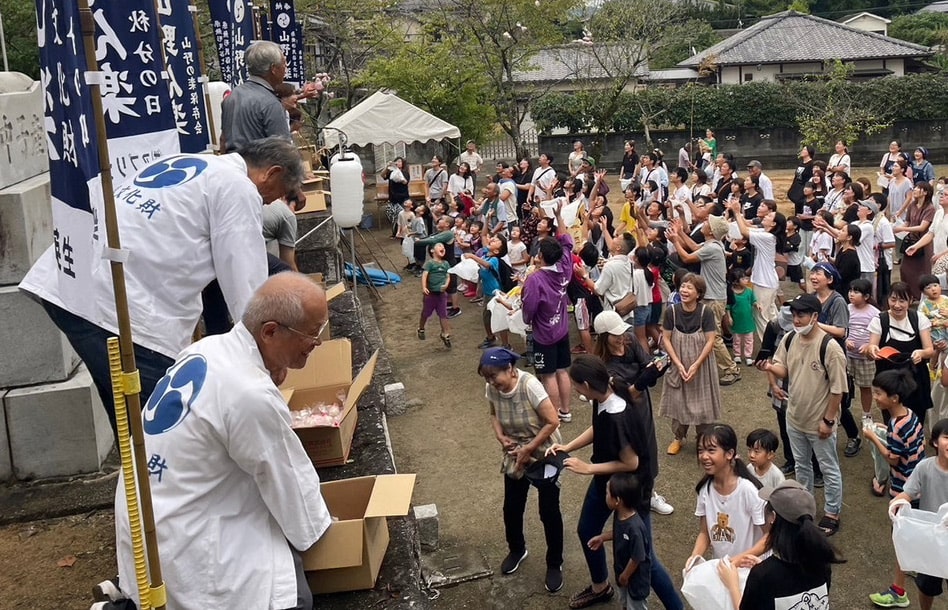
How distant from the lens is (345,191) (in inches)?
365

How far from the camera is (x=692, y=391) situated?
283 inches

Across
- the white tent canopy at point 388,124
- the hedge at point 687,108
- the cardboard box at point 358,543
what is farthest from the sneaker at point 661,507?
the hedge at point 687,108

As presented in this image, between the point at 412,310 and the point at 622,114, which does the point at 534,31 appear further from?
the point at 412,310

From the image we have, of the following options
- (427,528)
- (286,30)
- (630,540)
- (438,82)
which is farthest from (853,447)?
(438,82)

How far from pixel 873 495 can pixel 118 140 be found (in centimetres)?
596

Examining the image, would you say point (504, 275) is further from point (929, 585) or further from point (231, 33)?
point (929, 585)

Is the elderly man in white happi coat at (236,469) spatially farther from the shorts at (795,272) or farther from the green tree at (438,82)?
the green tree at (438,82)

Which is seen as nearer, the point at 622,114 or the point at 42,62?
the point at 42,62

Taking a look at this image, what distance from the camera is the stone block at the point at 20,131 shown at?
4.60 meters

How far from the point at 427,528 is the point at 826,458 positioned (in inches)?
115

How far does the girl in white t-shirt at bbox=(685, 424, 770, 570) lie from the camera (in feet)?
14.6

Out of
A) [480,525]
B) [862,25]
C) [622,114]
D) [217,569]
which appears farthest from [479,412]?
[862,25]

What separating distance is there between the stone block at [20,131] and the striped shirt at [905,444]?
17.9 feet

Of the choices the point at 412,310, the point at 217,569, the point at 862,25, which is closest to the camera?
the point at 217,569
